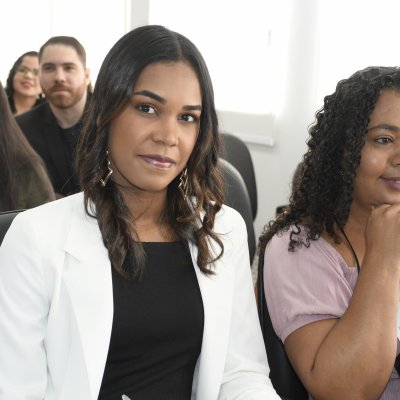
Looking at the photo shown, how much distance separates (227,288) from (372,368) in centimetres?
35

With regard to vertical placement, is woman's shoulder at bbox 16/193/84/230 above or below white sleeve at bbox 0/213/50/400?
above

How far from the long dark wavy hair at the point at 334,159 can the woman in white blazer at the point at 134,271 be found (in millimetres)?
201

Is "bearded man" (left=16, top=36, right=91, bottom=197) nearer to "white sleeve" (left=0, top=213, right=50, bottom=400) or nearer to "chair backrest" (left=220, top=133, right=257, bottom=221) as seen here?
"chair backrest" (left=220, top=133, right=257, bottom=221)

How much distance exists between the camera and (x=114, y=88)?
4.28ft

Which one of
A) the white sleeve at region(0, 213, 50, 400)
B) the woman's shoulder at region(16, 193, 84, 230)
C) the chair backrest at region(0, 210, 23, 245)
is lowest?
the white sleeve at region(0, 213, 50, 400)

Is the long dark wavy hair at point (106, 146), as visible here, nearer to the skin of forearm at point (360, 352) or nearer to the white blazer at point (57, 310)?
the white blazer at point (57, 310)

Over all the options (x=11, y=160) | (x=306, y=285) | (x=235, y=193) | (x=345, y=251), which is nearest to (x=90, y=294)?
(x=306, y=285)

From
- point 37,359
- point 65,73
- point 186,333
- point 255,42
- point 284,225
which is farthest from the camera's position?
point 255,42

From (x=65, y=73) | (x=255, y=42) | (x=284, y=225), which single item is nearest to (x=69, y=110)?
(x=65, y=73)

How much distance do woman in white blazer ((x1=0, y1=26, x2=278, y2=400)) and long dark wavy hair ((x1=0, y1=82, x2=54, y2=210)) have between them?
93 centimetres

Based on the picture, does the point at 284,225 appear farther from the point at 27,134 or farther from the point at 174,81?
the point at 27,134

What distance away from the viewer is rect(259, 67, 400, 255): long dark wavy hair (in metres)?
1.46

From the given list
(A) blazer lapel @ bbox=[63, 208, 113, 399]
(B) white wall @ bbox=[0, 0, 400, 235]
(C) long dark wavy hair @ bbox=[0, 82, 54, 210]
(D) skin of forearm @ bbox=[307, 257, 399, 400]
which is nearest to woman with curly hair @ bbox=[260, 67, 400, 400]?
(D) skin of forearm @ bbox=[307, 257, 399, 400]

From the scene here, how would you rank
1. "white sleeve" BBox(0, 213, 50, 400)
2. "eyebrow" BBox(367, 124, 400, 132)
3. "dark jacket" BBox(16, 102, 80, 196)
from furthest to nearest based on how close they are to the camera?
"dark jacket" BBox(16, 102, 80, 196) → "eyebrow" BBox(367, 124, 400, 132) → "white sleeve" BBox(0, 213, 50, 400)
